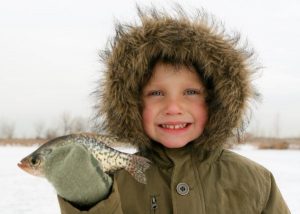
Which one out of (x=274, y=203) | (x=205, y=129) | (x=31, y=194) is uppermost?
(x=205, y=129)

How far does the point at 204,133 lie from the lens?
2.70m

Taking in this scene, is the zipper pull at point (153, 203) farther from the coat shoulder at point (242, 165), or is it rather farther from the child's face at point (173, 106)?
the coat shoulder at point (242, 165)

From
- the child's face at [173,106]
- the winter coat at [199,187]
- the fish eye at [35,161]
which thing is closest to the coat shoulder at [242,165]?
the winter coat at [199,187]

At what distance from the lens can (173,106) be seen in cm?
245

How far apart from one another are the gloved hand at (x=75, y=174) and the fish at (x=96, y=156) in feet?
0.14

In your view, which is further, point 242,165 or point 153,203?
point 242,165

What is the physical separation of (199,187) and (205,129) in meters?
0.41

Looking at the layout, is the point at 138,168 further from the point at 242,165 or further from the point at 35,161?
the point at 242,165

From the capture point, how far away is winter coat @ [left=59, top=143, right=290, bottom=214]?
A: 7.89ft

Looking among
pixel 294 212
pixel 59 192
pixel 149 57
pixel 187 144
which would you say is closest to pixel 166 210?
pixel 187 144

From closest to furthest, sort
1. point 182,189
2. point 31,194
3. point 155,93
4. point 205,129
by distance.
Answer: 1. point 182,189
2. point 155,93
3. point 205,129
4. point 31,194

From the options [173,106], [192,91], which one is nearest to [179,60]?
[192,91]

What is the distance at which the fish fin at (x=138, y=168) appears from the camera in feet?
7.42

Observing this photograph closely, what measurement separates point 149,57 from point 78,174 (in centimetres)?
93
